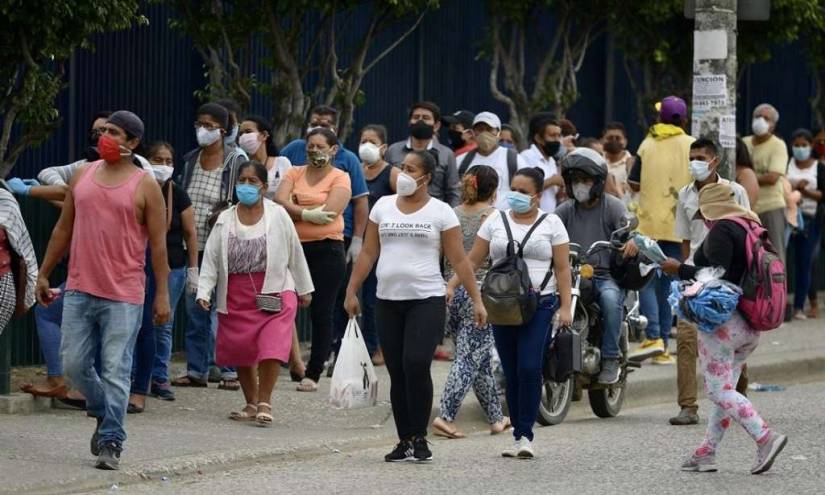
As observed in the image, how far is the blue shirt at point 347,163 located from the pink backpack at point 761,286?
410 cm

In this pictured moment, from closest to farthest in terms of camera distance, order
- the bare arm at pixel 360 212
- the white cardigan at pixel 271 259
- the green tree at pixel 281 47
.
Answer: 1. the white cardigan at pixel 271 259
2. the bare arm at pixel 360 212
3. the green tree at pixel 281 47

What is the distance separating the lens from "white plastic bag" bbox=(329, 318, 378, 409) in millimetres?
10625

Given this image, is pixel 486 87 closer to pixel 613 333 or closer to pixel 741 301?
pixel 613 333

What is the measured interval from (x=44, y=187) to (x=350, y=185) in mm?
2284

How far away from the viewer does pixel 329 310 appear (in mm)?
13117

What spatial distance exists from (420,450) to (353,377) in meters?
0.62

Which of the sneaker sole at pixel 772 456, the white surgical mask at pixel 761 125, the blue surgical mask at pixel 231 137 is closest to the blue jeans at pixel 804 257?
the white surgical mask at pixel 761 125

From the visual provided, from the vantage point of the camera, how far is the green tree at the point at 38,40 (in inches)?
471

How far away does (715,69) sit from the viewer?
14.1 metres

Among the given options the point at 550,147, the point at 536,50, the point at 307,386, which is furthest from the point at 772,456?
the point at 536,50

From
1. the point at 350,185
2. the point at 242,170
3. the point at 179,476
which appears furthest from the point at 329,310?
the point at 179,476

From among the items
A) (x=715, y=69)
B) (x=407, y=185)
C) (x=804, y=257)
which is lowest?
(x=804, y=257)

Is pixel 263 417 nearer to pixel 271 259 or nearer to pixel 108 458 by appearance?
pixel 271 259

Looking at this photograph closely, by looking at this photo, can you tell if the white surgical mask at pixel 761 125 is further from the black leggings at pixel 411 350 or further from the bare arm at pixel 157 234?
the bare arm at pixel 157 234
